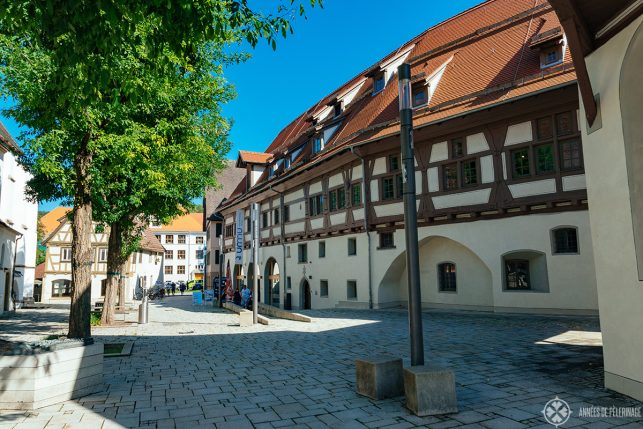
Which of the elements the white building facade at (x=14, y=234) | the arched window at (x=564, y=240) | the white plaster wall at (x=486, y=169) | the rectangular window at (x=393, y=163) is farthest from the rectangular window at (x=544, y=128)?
the white building facade at (x=14, y=234)

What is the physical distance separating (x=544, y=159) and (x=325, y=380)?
11001mm

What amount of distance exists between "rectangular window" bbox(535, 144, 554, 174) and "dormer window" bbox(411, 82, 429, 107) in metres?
5.01

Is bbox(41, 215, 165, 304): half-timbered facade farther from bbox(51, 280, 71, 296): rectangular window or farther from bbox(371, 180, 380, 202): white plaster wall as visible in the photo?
bbox(371, 180, 380, 202): white plaster wall

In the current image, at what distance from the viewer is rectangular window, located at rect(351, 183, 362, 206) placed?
65.8ft

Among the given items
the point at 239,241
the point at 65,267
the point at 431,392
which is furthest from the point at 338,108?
the point at 65,267

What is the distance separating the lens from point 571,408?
527 cm

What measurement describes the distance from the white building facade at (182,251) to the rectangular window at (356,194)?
173ft

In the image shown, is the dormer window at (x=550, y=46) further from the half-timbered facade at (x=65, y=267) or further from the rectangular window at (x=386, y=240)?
the half-timbered facade at (x=65, y=267)

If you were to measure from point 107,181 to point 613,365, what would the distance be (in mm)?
12881

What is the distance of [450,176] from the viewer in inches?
653

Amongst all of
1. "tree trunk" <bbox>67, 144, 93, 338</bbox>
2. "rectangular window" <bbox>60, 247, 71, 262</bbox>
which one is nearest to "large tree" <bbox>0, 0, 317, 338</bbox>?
"tree trunk" <bbox>67, 144, 93, 338</bbox>

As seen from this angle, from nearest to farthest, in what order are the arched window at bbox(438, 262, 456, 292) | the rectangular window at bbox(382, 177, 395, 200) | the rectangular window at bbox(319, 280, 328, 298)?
the arched window at bbox(438, 262, 456, 292) < the rectangular window at bbox(382, 177, 395, 200) < the rectangular window at bbox(319, 280, 328, 298)

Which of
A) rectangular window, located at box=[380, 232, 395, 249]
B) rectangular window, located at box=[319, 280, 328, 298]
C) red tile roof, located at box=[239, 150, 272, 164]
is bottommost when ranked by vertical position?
rectangular window, located at box=[319, 280, 328, 298]

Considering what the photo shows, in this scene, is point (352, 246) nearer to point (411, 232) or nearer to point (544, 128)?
point (544, 128)
